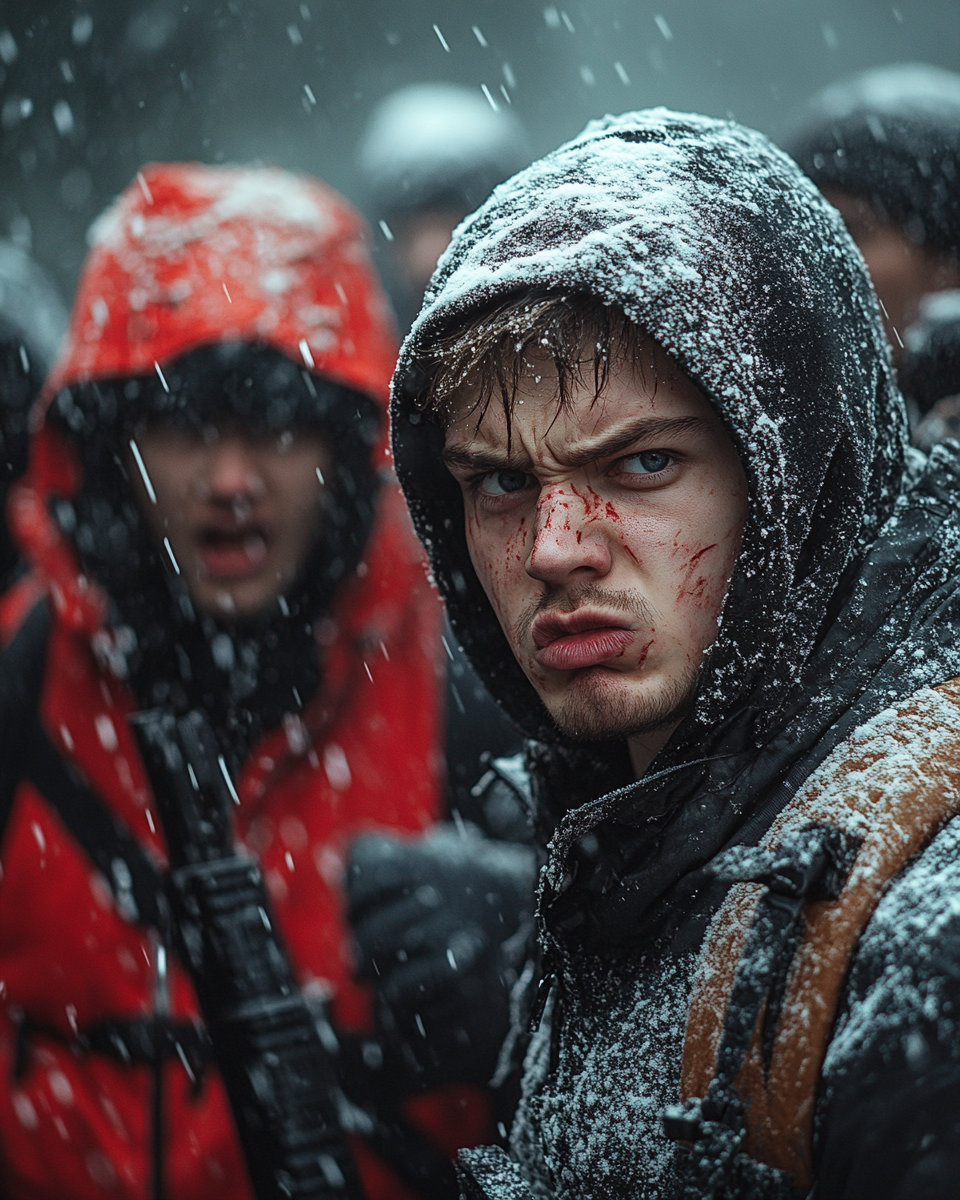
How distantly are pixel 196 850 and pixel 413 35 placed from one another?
26.2 ft

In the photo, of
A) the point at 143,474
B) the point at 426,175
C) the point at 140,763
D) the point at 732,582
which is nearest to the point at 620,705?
the point at 732,582

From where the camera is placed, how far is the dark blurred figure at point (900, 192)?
299 cm

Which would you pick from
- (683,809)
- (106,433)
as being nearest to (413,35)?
(106,433)

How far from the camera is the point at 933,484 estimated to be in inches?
63.0

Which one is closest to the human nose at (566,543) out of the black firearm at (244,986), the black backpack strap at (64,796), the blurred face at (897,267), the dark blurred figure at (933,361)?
the black firearm at (244,986)

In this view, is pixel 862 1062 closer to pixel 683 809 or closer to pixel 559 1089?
pixel 683 809

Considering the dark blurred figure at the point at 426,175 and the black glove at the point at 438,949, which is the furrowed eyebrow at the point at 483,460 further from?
the dark blurred figure at the point at 426,175

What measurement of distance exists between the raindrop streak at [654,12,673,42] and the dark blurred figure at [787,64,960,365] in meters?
5.32

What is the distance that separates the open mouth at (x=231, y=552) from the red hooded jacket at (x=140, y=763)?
0.95ft

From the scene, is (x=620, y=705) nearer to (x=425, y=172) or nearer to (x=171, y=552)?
(x=171, y=552)

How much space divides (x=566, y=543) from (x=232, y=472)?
166 cm

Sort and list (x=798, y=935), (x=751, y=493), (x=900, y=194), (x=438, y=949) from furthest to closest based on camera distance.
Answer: (x=900, y=194), (x=438, y=949), (x=751, y=493), (x=798, y=935)

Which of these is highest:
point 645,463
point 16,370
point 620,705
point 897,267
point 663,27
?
point 663,27

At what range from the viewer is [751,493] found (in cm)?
142
